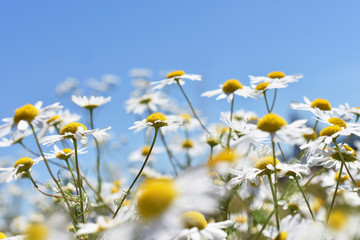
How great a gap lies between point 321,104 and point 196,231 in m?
0.93

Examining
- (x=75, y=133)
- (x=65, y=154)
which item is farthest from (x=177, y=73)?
(x=75, y=133)

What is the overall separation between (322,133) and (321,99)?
1.63ft

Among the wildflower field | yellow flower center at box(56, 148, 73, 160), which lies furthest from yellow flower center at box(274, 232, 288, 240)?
yellow flower center at box(56, 148, 73, 160)

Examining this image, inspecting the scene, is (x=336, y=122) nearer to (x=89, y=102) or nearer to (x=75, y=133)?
(x=75, y=133)

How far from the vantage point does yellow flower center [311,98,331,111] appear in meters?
1.47

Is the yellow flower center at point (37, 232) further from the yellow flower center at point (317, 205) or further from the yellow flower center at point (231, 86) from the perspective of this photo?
the yellow flower center at point (317, 205)

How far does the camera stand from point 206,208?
0.49 metres

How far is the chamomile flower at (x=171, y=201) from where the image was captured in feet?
1.66

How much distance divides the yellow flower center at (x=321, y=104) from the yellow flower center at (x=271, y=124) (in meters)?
0.70

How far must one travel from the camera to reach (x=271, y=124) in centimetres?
83

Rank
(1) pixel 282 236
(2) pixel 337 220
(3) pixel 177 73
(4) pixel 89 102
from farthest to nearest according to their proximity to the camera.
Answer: (3) pixel 177 73 < (4) pixel 89 102 < (2) pixel 337 220 < (1) pixel 282 236

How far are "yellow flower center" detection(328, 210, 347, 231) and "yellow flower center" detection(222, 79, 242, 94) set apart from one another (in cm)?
81

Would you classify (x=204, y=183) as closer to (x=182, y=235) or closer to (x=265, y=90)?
(x=182, y=235)

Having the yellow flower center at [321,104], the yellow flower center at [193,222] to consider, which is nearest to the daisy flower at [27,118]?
the yellow flower center at [193,222]
